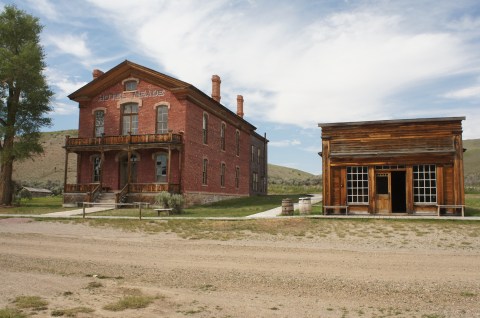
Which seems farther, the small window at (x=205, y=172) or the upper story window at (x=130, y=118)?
the small window at (x=205, y=172)

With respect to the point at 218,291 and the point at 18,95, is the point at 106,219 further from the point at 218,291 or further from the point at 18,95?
the point at 18,95

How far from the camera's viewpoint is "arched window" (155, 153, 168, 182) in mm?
29656

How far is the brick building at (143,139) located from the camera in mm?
28562

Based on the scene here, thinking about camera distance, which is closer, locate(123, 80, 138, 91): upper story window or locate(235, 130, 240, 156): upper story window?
locate(123, 80, 138, 91): upper story window

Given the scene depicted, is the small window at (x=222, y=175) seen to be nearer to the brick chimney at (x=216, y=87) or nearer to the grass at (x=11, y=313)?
the brick chimney at (x=216, y=87)

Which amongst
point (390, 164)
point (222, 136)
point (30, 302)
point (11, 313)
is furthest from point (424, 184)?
point (222, 136)

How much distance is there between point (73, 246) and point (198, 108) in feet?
61.6

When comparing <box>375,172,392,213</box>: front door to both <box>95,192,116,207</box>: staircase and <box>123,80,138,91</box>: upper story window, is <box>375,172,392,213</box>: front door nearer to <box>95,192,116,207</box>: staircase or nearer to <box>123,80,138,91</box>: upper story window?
<box>95,192,116,207</box>: staircase

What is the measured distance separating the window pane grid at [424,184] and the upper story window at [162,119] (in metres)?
16.7

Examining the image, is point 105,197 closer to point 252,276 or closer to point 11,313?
point 252,276

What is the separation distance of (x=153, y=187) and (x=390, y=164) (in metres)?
14.8

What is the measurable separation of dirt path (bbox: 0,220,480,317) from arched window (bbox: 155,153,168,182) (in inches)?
590

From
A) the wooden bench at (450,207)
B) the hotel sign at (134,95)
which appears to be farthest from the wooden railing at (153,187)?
the wooden bench at (450,207)

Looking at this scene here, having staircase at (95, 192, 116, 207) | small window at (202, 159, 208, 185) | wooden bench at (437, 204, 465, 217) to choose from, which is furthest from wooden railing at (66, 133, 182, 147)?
wooden bench at (437, 204, 465, 217)
